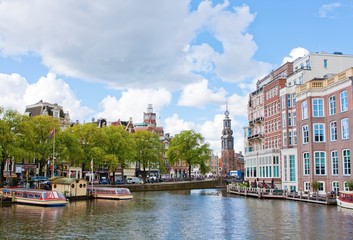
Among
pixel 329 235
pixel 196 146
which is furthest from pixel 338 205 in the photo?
pixel 196 146

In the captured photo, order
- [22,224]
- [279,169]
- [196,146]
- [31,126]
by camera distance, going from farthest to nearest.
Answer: [196,146] → [279,169] → [31,126] → [22,224]

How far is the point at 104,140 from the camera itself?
8650 cm

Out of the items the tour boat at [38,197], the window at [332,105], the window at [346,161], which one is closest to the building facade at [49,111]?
the tour boat at [38,197]

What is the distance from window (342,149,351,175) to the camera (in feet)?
188

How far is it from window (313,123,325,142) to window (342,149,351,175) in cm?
559

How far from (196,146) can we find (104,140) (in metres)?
42.2

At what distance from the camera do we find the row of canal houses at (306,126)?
5956 cm

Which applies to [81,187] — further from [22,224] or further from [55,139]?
[22,224]

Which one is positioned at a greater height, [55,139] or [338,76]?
[338,76]

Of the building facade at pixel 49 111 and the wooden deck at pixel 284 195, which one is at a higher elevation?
the building facade at pixel 49 111

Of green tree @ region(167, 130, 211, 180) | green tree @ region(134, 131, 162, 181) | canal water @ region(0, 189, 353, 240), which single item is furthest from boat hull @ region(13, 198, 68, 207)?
green tree @ region(167, 130, 211, 180)

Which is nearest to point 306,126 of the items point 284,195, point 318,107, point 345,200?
point 318,107

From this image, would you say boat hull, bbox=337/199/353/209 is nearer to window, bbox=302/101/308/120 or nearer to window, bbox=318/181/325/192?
window, bbox=318/181/325/192

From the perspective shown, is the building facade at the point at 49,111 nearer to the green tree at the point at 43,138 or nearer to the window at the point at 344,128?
the green tree at the point at 43,138
